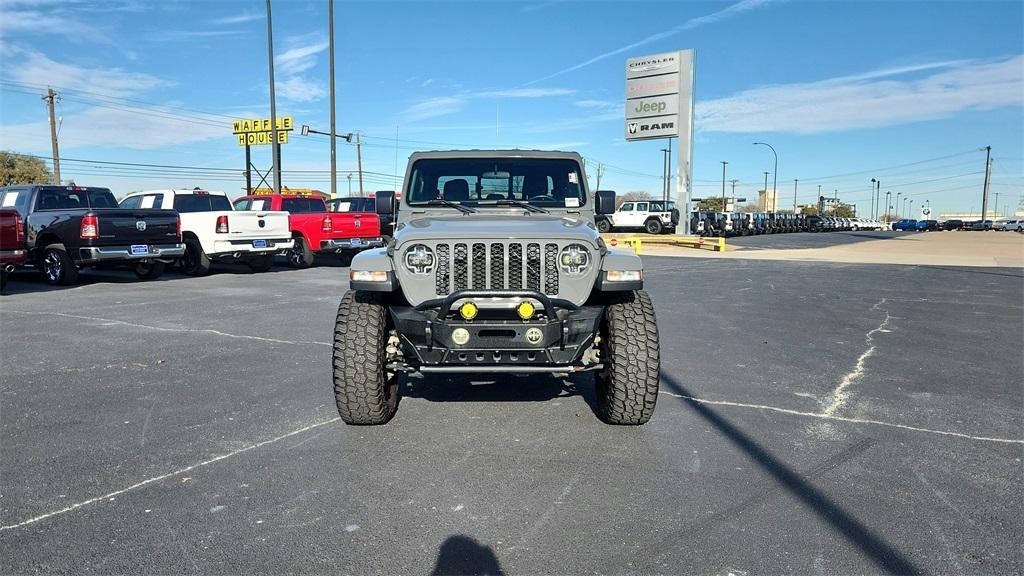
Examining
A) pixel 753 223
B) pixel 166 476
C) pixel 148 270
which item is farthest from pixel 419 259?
pixel 753 223

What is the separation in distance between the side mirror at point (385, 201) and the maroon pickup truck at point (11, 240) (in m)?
8.77

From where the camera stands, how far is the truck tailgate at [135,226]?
12.1 m

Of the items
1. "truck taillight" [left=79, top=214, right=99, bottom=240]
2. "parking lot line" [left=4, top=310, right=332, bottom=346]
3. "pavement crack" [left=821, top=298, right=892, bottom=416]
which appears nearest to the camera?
"pavement crack" [left=821, top=298, right=892, bottom=416]

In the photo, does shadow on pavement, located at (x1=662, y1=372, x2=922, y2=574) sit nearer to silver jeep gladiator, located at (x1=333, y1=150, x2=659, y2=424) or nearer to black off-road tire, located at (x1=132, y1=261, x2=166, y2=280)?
silver jeep gladiator, located at (x1=333, y1=150, x2=659, y2=424)

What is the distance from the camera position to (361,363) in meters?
4.28

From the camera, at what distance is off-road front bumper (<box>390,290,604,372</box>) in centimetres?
402

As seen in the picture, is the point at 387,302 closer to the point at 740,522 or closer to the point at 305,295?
the point at 740,522

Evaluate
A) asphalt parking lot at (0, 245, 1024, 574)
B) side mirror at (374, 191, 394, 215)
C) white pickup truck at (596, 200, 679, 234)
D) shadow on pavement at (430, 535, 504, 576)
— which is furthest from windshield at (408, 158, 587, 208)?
white pickup truck at (596, 200, 679, 234)

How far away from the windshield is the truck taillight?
890 cm

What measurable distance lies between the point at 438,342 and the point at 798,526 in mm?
2149

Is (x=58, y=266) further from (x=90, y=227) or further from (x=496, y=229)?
(x=496, y=229)

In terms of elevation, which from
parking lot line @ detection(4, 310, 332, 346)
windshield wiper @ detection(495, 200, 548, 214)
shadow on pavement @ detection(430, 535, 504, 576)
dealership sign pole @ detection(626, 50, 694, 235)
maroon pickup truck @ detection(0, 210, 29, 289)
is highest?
dealership sign pole @ detection(626, 50, 694, 235)

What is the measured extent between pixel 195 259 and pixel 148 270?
3.41 ft

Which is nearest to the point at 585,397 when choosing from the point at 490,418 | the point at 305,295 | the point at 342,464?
the point at 490,418
